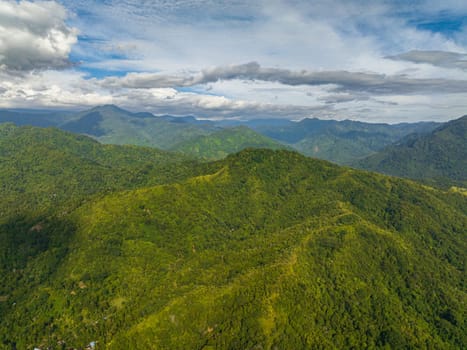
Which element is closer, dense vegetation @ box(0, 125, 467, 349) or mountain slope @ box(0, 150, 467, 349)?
mountain slope @ box(0, 150, 467, 349)

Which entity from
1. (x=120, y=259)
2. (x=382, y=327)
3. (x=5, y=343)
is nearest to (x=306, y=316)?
(x=382, y=327)

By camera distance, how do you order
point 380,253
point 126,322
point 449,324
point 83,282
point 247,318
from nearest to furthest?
point 247,318 → point 126,322 → point 449,324 → point 83,282 → point 380,253

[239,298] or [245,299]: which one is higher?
[245,299]

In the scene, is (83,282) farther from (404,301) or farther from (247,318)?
(404,301)

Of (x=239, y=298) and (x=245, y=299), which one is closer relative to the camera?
(x=245, y=299)

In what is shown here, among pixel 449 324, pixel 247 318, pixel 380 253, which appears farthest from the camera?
pixel 380 253

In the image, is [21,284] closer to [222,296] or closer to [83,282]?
[83,282]

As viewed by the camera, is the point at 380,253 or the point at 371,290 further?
the point at 380,253

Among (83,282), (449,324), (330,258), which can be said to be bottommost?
(449,324)

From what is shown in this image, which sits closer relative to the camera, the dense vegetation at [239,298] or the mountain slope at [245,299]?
the mountain slope at [245,299]

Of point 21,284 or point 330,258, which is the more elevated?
point 330,258
